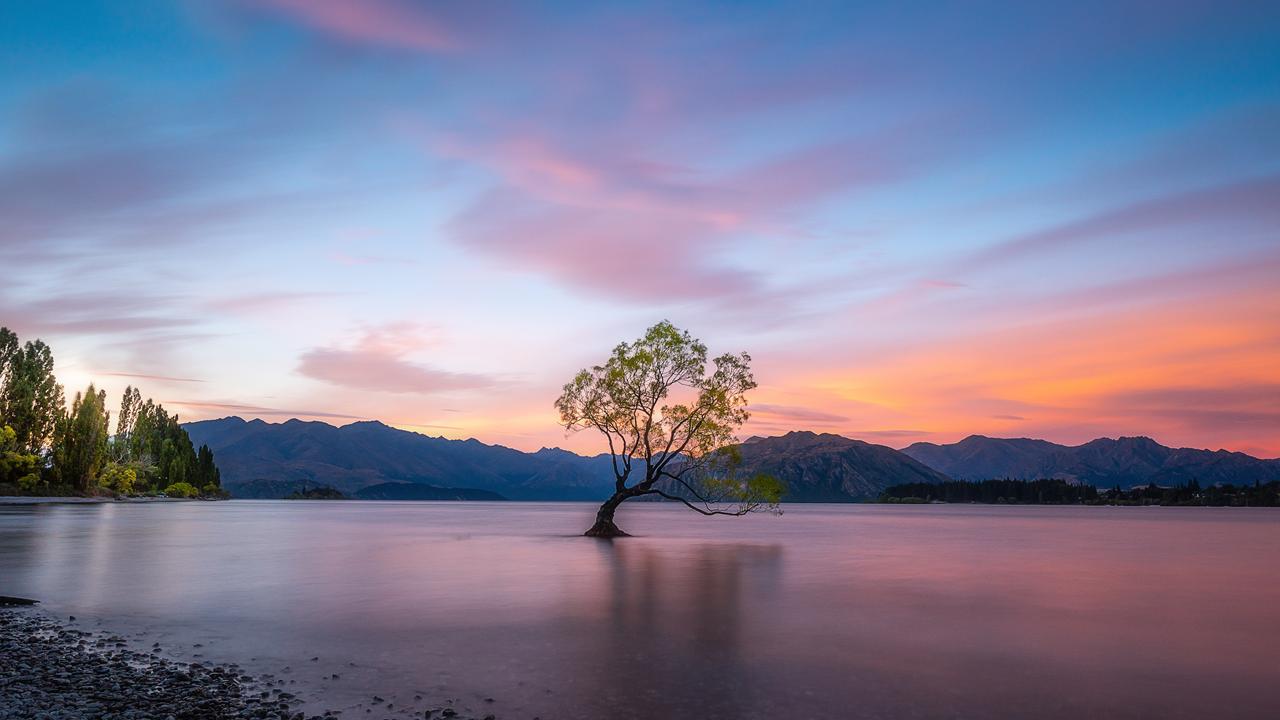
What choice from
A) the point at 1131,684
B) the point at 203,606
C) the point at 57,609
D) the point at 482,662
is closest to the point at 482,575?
the point at 203,606

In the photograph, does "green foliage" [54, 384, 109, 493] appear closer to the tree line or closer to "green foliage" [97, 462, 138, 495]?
the tree line

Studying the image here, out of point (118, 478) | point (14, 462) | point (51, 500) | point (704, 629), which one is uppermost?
point (14, 462)

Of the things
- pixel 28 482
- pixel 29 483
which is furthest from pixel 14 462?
pixel 29 483

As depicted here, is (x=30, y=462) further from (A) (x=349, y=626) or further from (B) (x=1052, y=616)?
(B) (x=1052, y=616)

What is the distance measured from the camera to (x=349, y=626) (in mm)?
24984

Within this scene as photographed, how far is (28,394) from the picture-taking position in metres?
140

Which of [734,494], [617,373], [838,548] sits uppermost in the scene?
[617,373]

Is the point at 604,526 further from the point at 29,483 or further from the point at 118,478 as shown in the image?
the point at 118,478

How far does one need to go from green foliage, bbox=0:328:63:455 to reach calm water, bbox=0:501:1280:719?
365 feet

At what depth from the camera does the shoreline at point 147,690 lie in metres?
13.5

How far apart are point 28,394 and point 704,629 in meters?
159

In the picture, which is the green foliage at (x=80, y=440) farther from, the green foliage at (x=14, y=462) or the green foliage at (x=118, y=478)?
the green foliage at (x=118, y=478)

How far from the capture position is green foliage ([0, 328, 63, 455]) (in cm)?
13962

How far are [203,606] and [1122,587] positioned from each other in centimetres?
4155
